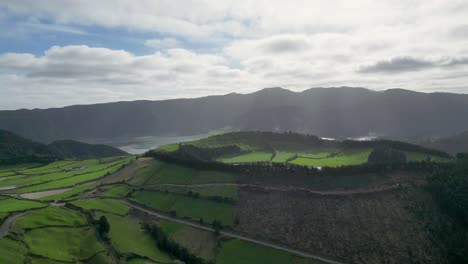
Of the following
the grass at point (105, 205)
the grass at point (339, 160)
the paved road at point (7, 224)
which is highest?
the grass at point (339, 160)

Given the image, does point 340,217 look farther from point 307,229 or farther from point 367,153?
point 367,153

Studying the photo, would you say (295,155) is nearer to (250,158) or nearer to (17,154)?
(250,158)

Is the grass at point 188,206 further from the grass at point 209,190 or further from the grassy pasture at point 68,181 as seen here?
the grassy pasture at point 68,181

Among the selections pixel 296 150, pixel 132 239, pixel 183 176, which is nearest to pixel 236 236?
pixel 132 239

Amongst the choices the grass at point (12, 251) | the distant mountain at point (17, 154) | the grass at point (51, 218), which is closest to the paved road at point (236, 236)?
the grass at point (51, 218)

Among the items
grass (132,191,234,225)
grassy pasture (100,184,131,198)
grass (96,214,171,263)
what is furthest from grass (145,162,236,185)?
grass (96,214,171,263)

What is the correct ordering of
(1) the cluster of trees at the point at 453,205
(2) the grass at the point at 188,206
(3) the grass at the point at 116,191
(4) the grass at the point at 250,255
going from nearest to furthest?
(4) the grass at the point at 250,255, (1) the cluster of trees at the point at 453,205, (2) the grass at the point at 188,206, (3) the grass at the point at 116,191
